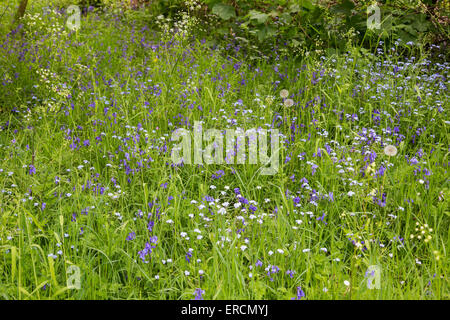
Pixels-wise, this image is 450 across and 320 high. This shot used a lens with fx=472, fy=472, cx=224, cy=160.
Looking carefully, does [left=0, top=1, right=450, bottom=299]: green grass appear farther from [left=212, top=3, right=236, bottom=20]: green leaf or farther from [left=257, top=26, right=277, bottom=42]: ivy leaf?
[left=212, top=3, right=236, bottom=20]: green leaf

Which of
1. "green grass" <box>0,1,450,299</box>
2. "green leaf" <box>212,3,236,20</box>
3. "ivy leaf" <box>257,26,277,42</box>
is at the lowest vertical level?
"green grass" <box>0,1,450,299</box>

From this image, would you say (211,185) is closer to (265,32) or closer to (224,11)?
(265,32)

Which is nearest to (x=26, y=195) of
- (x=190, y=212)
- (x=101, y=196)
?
(x=101, y=196)

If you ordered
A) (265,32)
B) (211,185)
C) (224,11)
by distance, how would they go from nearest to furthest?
1. (211,185)
2. (265,32)
3. (224,11)

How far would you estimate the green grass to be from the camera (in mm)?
2461

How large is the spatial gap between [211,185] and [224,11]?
281 centimetres

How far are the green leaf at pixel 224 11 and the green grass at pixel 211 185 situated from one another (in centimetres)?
51

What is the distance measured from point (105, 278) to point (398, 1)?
425cm

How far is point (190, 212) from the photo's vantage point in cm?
292

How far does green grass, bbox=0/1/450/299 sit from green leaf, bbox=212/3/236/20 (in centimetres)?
51

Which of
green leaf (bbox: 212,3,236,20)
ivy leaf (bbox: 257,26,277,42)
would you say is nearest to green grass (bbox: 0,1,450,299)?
ivy leaf (bbox: 257,26,277,42)

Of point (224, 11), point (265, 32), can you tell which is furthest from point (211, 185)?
point (224, 11)

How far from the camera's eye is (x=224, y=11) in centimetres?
530
